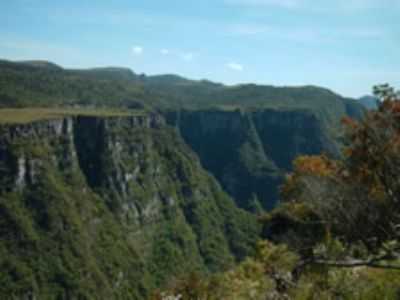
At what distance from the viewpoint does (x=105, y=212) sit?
395 feet

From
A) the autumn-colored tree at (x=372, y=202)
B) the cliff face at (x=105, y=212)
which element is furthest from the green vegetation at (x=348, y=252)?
the cliff face at (x=105, y=212)

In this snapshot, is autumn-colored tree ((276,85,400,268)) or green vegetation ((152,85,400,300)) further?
autumn-colored tree ((276,85,400,268))

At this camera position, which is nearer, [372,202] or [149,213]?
[372,202]

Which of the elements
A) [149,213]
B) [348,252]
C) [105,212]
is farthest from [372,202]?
[149,213]

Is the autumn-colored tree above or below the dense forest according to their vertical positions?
above

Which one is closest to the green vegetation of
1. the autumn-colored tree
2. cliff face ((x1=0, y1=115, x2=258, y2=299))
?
the autumn-colored tree

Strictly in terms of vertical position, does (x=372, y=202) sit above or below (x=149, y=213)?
above

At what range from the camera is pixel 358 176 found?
1366 centimetres

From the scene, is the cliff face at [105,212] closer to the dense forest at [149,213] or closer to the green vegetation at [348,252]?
the dense forest at [149,213]

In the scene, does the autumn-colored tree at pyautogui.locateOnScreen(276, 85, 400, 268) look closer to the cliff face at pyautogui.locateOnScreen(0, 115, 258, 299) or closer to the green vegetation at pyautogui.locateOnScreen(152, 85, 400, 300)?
the green vegetation at pyautogui.locateOnScreen(152, 85, 400, 300)

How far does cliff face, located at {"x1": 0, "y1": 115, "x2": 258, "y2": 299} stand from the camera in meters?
96.9

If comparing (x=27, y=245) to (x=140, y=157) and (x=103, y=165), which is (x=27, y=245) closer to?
(x=103, y=165)

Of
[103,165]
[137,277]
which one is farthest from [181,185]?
[137,277]

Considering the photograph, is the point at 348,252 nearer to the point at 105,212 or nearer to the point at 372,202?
the point at 372,202
